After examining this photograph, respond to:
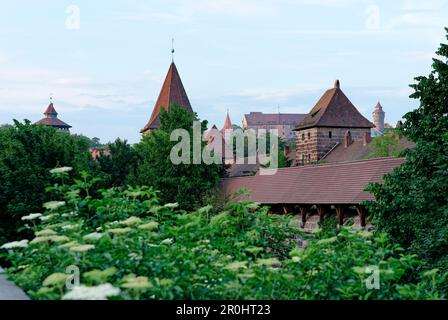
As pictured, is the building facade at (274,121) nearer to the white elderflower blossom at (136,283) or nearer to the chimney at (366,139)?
the chimney at (366,139)

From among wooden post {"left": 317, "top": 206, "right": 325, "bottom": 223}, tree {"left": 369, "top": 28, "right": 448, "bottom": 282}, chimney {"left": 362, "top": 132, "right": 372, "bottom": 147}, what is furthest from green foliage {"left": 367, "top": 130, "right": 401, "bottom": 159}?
tree {"left": 369, "top": 28, "right": 448, "bottom": 282}

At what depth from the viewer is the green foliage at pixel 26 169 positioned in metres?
23.0

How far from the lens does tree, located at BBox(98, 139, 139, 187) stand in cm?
3975

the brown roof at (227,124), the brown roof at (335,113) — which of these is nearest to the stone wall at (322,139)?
the brown roof at (335,113)

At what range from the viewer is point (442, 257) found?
1230 cm

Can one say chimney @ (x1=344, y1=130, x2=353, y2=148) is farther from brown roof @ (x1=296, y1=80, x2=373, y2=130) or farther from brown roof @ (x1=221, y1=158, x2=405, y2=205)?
brown roof @ (x1=221, y1=158, x2=405, y2=205)

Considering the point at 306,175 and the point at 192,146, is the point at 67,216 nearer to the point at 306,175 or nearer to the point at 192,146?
the point at 306,175

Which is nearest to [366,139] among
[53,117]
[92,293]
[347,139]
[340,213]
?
[347,139]

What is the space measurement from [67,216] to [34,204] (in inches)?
714

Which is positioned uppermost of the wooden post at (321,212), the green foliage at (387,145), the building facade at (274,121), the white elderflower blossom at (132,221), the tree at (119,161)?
the building facade at (274,121)

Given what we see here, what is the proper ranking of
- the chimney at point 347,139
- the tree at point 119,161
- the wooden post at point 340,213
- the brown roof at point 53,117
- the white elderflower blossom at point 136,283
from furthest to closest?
the brown roof at point 53,117 < the chimney at point 347,139 < the tree at point 119,161 < the wooden post at point 340,213 < the white elderflower blossom at point 136,283

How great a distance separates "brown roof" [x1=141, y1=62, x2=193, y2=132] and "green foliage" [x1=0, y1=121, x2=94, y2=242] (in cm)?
2770

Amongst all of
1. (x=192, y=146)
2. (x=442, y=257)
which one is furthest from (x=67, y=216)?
(x=192, y=146)
